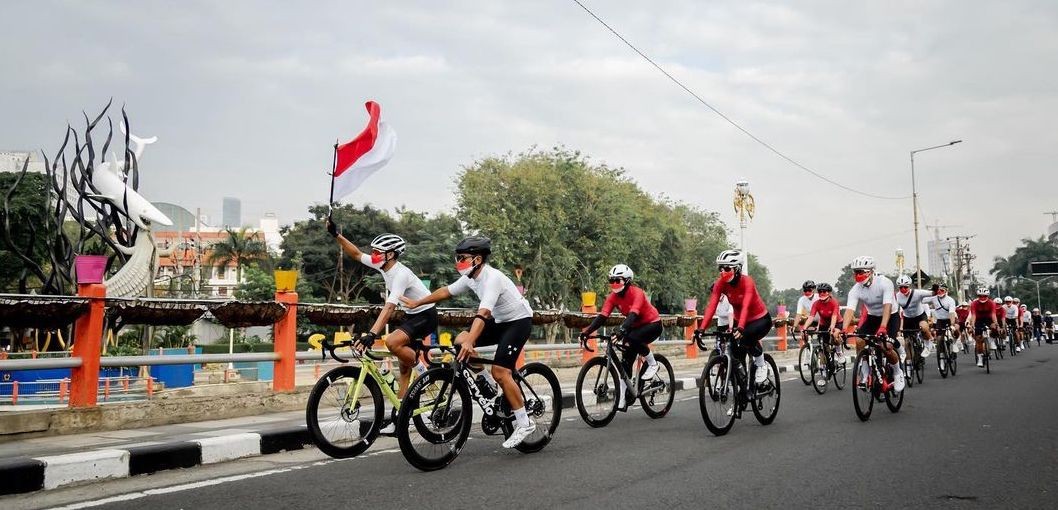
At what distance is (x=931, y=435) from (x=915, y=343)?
783cm

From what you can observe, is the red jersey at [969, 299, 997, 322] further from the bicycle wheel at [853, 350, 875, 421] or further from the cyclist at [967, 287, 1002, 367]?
the bicycle wheel at [853, 350, 875, 421]

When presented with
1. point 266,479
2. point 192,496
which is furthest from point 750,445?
point 192,496

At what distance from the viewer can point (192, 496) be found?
536 cm

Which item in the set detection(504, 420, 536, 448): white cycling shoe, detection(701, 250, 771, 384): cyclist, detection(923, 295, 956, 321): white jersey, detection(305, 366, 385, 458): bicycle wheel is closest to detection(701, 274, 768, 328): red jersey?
detection(701, 250, 771, 384): cyclist

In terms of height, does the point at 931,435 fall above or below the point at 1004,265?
below

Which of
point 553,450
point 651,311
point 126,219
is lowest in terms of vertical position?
point 553,450

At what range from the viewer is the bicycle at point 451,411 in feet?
20.4

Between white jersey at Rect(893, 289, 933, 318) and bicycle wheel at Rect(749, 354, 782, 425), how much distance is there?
6.40m

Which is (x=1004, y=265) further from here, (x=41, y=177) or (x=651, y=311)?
(x=651, y=311)

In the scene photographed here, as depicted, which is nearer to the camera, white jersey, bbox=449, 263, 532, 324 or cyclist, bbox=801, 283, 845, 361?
white jersey, bbox=449, 263, 532, 324

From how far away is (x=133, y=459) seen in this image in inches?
251

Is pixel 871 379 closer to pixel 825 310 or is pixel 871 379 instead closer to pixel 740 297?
pixel 740 297

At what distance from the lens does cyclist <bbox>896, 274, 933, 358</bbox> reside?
14836mm

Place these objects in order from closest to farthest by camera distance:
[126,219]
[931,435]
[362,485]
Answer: [362,485] → [931,435] → [126,219]
